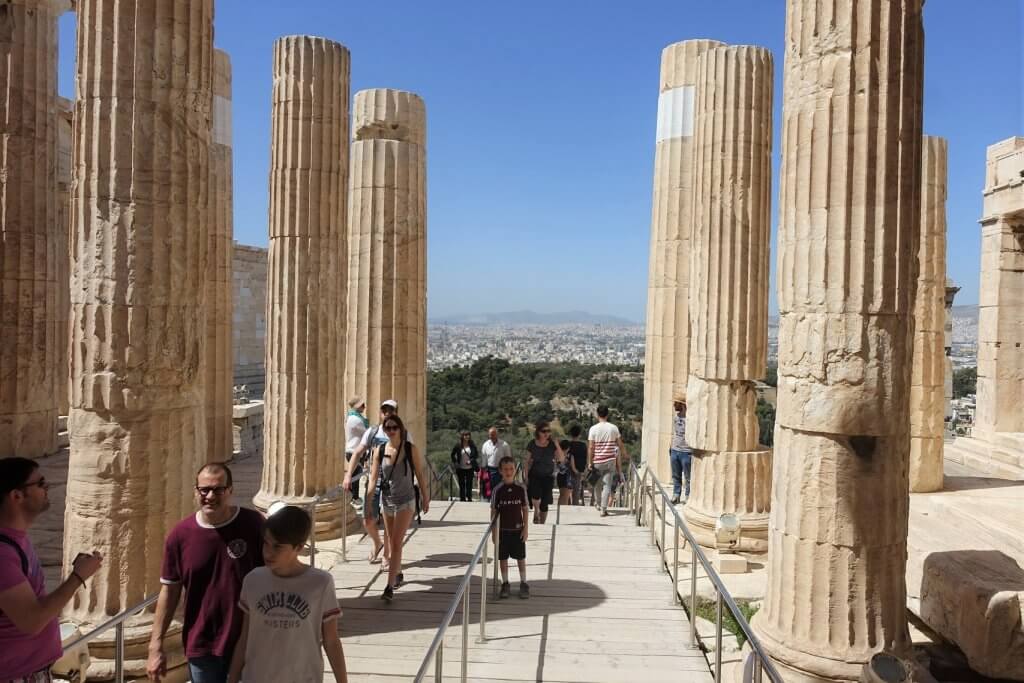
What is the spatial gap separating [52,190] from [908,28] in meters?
16.1

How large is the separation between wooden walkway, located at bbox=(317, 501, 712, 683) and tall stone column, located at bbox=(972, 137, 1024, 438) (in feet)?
45.0

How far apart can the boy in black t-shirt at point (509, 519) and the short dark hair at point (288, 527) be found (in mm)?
4791

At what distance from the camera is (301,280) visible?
37.1ft

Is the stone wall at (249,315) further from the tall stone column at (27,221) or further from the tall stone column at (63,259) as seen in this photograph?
the tall stone column at (27,221)

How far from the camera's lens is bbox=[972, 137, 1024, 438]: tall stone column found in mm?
19797

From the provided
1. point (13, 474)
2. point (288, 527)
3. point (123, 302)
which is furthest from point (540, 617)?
point (13, 474)

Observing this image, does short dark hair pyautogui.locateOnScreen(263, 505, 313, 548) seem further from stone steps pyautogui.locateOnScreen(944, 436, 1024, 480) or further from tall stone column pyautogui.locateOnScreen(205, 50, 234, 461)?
stone steps pyautogui.locateOnScreen(944, 436, 1024, 480)

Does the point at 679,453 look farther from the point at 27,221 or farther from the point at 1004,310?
the point at 27,221

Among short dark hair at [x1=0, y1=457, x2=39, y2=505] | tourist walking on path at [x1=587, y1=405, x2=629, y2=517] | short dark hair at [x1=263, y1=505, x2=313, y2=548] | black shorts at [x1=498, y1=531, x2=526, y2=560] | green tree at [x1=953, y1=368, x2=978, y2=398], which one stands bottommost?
green tree at [x1=953, y1=368, x2=978, y2=398]

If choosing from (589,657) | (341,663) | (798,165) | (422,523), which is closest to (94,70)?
(341,663)

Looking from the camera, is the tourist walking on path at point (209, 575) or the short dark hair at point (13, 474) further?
the tourist walking on path at point (209, 575)

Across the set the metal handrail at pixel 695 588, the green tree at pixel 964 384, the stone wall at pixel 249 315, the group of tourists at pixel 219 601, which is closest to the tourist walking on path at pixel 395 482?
the metal handrail at pixel 695 588

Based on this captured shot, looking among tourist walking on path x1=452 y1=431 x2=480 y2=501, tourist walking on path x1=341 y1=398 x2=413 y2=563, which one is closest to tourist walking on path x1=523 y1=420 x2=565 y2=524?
tourist walking on path x1=341 y1=398 x2=413 y2=563

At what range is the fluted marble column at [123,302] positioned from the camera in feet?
21.8
